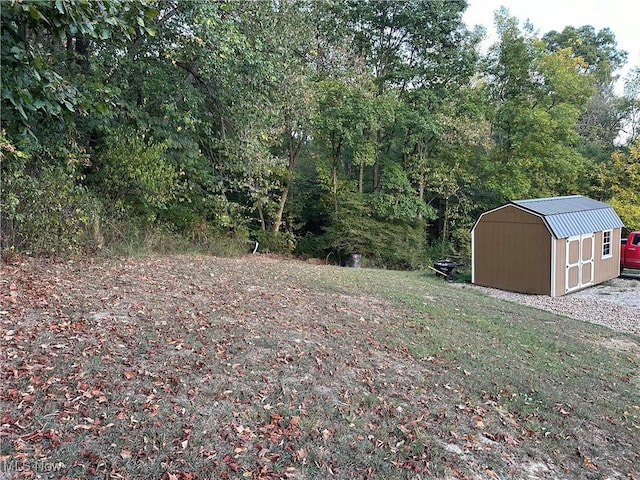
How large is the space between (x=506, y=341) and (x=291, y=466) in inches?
158

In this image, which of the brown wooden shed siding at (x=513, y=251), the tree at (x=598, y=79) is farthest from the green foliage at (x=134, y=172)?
the tree at (x=598, y=79)

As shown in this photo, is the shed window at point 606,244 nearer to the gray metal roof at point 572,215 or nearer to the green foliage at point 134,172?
the gray metal roof at point 572,215

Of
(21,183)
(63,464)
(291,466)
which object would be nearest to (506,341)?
(291,466)

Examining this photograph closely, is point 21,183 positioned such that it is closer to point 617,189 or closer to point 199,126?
point 199,126

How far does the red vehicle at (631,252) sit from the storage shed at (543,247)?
1.21 metres

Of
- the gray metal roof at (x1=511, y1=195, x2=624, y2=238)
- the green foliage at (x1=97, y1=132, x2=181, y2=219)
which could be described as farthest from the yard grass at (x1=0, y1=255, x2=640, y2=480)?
the gray metal roof at (x1=511, y1=195, x2=624, y2=238)

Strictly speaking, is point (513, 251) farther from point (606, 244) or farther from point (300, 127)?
point (300, 127)

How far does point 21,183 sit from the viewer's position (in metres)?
6.07

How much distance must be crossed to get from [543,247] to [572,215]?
1566mm

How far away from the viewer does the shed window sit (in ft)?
41.8

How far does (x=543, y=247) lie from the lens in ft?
35.9

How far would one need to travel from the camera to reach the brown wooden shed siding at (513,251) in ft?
35.9

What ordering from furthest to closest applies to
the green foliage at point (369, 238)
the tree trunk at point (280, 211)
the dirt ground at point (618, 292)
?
1. the tree trunk at point (280, 211)
2. the green foliage at point (369, 238)
3. the dirt ground at point (618, 292)

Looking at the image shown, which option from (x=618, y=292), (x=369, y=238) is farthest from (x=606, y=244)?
(x=369, y=238)
